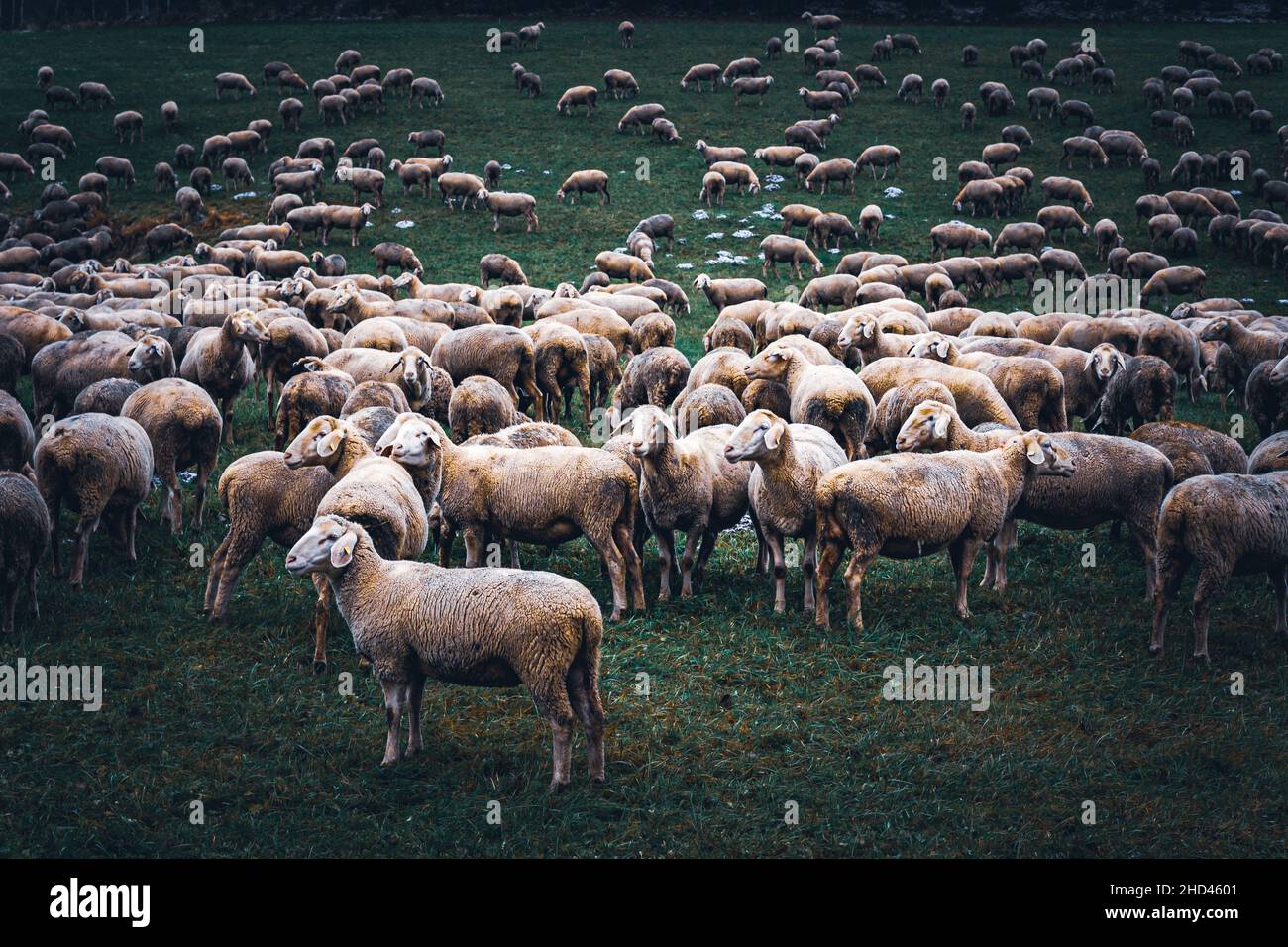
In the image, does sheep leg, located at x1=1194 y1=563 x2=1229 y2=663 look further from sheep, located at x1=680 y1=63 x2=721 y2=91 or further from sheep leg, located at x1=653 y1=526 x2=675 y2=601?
sheep, located at x1=680 y1=63 x2=721 y2=91

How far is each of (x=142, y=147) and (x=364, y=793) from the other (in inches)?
1363

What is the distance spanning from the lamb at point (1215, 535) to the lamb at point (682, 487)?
3.80 m

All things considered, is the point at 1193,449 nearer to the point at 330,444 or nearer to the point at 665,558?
the point at 665,558

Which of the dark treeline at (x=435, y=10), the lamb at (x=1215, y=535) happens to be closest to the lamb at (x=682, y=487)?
the lamb at (x=1215, y=535)

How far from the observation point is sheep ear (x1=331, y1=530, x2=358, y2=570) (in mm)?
7887

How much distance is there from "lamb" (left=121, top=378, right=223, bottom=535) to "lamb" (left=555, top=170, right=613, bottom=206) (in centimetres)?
2017

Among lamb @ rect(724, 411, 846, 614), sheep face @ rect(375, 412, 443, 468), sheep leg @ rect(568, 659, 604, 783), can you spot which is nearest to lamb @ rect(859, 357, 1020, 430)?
lamb @ rect(724, 411, 846, 614)

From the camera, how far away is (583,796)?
293 inches

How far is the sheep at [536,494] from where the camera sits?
32.9ft

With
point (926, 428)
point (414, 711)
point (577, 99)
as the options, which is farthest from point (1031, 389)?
point (577, 99)

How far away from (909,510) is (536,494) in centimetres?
325

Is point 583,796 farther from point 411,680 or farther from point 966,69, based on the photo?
point 966,69

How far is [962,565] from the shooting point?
33.6ft

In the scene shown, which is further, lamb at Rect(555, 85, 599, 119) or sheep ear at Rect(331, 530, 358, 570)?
lamb at Rect(555, 85, 599, 119)
